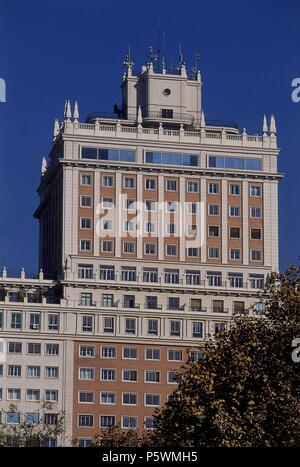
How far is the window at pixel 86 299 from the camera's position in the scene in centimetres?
16288

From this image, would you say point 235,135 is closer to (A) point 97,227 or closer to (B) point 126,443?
(A) point 97,227

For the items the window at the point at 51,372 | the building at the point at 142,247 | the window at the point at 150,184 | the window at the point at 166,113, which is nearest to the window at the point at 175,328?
the building at the point at 142,247

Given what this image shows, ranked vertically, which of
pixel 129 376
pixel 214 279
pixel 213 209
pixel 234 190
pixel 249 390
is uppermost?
pixel 234 190

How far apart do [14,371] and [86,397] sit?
7270 mm

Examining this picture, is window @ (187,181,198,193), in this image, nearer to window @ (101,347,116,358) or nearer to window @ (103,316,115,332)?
window @ (103,316,115,332)

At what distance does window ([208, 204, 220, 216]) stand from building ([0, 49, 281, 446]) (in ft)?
0.33

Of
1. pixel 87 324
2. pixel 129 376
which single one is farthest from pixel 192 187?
pixel 129 376

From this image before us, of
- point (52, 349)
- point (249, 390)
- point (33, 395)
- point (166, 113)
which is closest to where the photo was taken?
point (249, 390)

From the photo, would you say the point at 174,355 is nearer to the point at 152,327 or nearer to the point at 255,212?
the point at 152,327

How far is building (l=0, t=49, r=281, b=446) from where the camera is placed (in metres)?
157

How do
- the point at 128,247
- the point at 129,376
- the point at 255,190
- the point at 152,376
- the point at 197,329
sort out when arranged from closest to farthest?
the point at 129,376
the point at 152,376
the point at 197,329
the point at 128,247
the point at 255,190

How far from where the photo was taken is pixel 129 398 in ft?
509

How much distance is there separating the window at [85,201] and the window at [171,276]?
10212 millimetres

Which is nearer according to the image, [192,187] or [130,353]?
[130,353]
